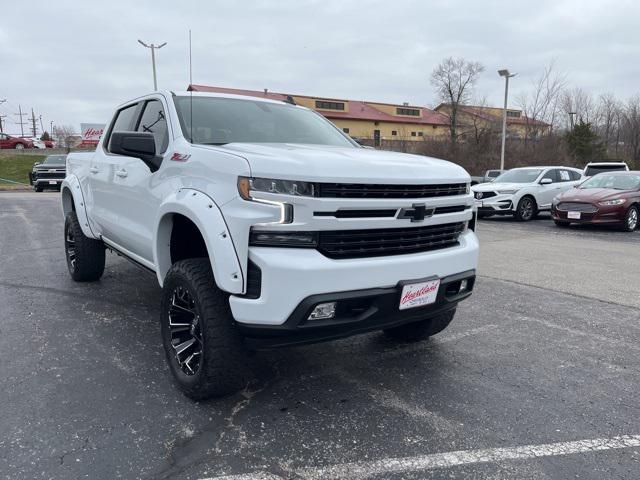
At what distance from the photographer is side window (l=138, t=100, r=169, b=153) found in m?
3.68

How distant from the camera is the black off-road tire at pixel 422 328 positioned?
157 inches

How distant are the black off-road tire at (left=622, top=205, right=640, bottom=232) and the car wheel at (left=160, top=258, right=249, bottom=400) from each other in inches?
446

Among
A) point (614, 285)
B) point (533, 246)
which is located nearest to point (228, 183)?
point (614, 285)

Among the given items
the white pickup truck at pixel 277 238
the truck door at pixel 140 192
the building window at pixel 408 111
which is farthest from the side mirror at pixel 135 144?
the building window at pixel 408 111

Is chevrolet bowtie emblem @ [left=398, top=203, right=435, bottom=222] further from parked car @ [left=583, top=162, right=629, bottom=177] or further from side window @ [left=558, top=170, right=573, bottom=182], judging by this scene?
parked car @ [left=583, top=162, right=629, bottom=177]

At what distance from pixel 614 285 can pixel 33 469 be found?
20.2ft

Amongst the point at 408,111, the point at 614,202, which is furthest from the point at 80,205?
the point at 408,111

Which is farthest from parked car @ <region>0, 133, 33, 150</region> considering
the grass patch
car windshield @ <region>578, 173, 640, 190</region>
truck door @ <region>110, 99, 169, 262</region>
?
truck door @ <region>110, 99, 169, 262</region>

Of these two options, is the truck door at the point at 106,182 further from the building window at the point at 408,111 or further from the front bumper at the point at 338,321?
the building window at the point at 408,111

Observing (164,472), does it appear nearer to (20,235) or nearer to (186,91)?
(186,91)

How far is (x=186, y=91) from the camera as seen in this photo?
410 centimetres

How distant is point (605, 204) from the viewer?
11508mm

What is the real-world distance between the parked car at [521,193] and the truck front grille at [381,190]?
1099cm

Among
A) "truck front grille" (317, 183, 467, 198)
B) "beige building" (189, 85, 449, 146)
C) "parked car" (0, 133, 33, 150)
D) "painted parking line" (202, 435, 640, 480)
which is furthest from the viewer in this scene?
"beige building" (189, 85, 449, 146)
